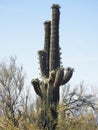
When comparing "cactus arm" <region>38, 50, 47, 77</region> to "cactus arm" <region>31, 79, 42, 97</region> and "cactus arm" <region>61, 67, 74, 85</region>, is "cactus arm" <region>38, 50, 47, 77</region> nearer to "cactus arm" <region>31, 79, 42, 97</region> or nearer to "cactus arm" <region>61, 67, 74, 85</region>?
"cactus arm" <region>31, 79, 42, 97</region>

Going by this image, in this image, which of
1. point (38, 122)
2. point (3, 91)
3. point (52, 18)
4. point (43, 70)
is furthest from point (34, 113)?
point (3, 91)

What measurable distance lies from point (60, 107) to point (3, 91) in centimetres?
731

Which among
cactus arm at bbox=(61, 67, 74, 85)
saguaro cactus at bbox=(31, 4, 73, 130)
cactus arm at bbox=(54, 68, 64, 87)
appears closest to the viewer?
cactus arm at bbox=(54, 68, 64, 87)

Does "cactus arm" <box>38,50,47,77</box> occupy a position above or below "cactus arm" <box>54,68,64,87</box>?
above

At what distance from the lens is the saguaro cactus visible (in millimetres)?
18797

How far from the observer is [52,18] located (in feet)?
64.5

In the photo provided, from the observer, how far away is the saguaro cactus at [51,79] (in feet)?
61.7

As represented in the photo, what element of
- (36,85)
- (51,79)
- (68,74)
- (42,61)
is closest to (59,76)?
(51,79)

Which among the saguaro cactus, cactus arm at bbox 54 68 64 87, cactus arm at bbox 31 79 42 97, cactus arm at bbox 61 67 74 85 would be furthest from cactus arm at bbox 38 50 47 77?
cactus arm at bbox 54 68 64 87

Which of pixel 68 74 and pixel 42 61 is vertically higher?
pixel 42 61

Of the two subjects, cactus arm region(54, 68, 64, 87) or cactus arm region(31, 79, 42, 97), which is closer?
cactus arm region(54, 68, 64, 87)

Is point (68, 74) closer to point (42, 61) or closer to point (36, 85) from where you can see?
point (36, 85)

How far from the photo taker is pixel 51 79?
18.8 m

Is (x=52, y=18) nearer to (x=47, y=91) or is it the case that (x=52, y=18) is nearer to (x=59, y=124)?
(x=47, y=91)
